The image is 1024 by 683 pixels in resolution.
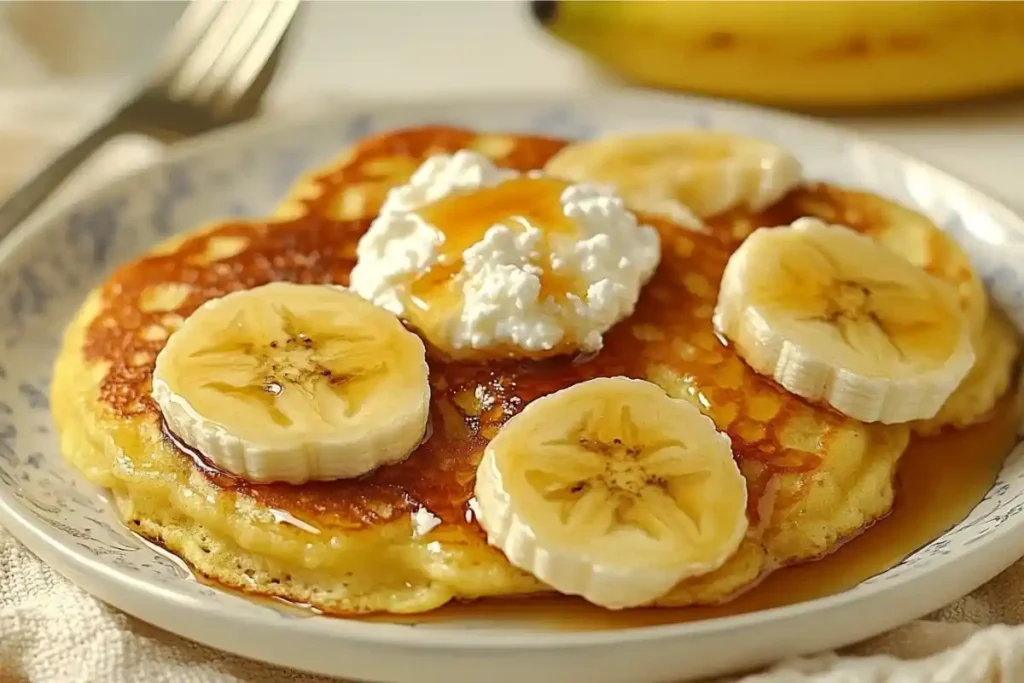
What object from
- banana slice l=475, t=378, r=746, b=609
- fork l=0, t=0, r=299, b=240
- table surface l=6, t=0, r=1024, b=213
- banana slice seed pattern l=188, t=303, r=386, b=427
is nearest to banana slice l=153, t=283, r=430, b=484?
banana slice seed pattern l=188, t=303, r=386, b=427

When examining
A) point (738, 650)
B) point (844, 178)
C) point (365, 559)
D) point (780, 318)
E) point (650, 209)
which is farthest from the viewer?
point (844, 178)

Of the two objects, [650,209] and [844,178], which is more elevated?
[650,209]

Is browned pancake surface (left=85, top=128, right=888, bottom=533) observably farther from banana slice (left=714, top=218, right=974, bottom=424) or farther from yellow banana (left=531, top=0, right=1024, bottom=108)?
yellow banana (left=531, top=0, right=1024, bottom=108)

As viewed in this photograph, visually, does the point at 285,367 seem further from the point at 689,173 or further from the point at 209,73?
the point at 209,73

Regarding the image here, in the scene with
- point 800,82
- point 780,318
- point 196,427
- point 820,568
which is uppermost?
point 196,427

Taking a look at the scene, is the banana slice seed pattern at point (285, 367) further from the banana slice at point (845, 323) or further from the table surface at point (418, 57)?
the table surface at point (418, 57)

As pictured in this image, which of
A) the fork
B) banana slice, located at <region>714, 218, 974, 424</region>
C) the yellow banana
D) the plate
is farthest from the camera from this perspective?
the yellow banana

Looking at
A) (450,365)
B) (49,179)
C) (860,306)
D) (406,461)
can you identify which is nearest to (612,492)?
(406,461)

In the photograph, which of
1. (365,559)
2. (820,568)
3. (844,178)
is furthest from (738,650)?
(844,178)

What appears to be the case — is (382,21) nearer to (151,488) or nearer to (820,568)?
(151,488)
